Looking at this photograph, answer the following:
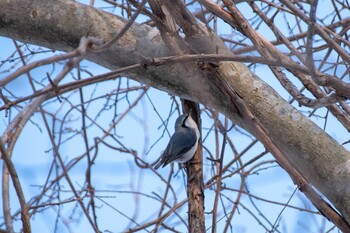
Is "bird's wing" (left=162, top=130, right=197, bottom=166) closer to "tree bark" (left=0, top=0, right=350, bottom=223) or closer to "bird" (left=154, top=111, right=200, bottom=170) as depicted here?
"bird" (left=154, top=111, right=200, bottom=170)

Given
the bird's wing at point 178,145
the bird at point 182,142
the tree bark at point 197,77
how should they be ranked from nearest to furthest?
the tree bark at point 197,77 → the bird at point 182,142 → the bird's wing at point 178,145

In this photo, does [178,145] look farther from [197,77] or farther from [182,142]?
[197,77]

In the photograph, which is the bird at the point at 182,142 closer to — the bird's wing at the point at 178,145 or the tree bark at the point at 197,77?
the bird's wing at the point at 178,145

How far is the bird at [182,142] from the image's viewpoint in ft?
8.75

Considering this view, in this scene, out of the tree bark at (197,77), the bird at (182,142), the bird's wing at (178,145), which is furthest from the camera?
the bird's wing at (178,145)

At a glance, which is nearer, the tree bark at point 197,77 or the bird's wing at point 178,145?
the tree bark at point 197,77

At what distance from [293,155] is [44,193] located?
153cm

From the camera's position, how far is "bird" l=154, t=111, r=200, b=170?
2668mm

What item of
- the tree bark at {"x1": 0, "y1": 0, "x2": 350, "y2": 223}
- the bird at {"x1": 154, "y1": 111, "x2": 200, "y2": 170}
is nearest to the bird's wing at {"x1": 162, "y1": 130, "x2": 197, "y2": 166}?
the bird at {"x1": 154, "y1": 111, "x2": 200, "y2": 170}

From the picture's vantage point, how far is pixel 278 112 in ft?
6.79

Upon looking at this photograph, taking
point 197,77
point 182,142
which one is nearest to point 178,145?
point 182,142

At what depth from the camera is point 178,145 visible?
9.32 ft

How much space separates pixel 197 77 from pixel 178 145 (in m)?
0.77

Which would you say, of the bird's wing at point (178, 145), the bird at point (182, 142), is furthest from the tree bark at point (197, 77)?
A: the bird's wing at point (178, 145)
